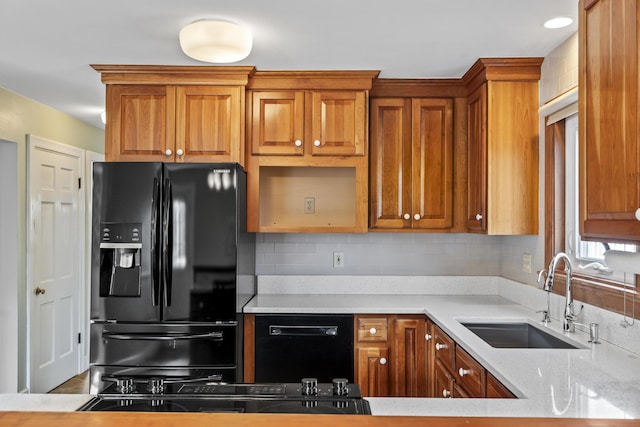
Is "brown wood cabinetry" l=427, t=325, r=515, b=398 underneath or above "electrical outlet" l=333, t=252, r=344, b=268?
underneath

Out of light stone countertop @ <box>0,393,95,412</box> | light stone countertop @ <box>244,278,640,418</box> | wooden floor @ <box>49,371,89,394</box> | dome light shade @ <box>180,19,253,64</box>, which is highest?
dome light shade @ <box>180,19,253,64</box>

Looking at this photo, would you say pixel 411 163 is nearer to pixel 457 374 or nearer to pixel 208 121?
pixel 208 121

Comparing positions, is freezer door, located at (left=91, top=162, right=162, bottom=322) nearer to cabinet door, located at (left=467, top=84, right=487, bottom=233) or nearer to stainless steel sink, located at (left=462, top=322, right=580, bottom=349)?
stainless steel sink, located at (left=462, top=322, right=580, bottom=349)

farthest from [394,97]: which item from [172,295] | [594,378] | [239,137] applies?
[594,378]

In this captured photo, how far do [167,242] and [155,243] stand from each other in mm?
64


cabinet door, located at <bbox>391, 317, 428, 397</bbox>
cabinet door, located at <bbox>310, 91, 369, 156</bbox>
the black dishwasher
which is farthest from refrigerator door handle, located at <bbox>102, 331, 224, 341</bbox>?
cabinet door, located at <bbox>310, 91, 369, 156</bbox>

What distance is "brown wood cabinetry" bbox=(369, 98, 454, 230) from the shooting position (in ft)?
11.2

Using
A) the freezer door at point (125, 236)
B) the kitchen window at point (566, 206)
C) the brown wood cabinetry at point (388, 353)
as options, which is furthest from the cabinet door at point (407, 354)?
the freezer door at point (125, 236)

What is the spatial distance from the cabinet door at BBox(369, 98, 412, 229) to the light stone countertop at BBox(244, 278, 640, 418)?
56 centimetres

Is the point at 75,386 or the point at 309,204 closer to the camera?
the point at 309,204

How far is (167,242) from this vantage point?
9.38ft

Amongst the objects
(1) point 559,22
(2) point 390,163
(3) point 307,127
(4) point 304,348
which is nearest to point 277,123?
(3) point 307,127

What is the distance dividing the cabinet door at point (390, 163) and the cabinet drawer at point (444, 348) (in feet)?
2.75

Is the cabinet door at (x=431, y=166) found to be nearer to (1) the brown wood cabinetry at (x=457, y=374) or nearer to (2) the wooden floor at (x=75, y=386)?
(1) the brown wood cabinetry at (x=457, y=374)
